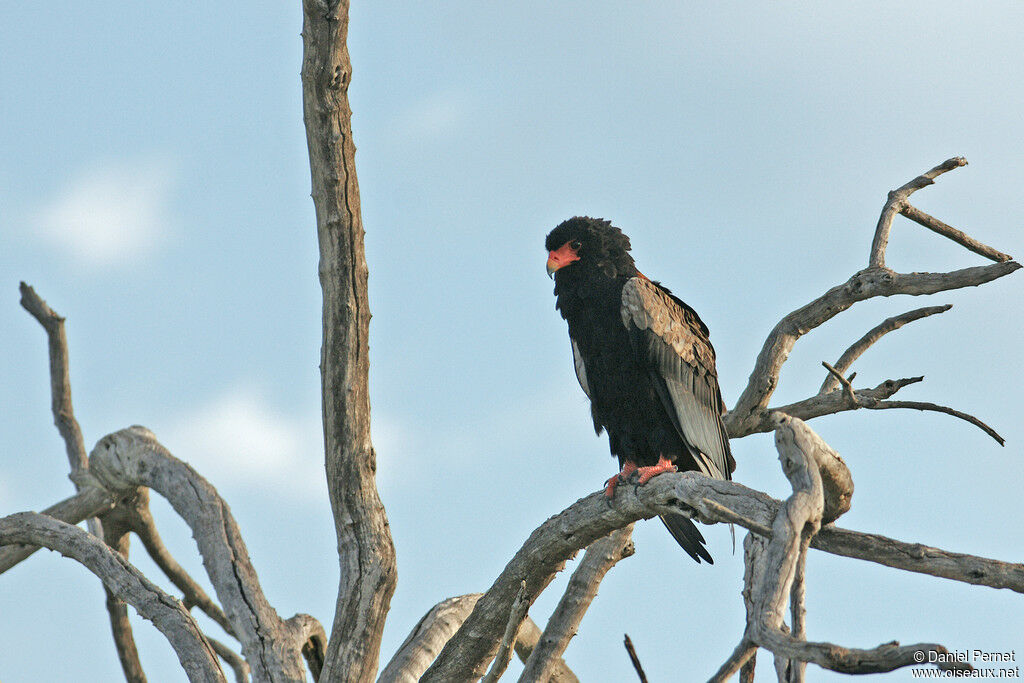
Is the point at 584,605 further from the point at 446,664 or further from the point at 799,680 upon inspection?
the point at 799,680

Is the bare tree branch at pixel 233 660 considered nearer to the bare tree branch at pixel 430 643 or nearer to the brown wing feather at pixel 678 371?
the bare tree branch at pixel 430 643

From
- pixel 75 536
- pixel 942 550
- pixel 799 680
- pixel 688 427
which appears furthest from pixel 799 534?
pixel 75 536

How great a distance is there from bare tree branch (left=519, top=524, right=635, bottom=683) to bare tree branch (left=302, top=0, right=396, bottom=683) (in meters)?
0.95

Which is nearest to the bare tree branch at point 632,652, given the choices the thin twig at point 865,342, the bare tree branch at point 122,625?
the thin twig at point 865,342

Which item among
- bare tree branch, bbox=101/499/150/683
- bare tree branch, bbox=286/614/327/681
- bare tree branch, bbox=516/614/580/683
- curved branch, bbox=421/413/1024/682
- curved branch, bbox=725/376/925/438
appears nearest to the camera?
curved branch, bbox=421/413/1024/682

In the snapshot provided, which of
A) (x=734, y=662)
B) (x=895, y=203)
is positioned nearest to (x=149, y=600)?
(x=734, y=662)

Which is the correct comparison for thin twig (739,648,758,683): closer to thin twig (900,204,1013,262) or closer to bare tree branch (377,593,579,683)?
bare tree branch (377,593,579,683)

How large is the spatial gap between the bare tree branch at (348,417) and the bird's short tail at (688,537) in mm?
1585

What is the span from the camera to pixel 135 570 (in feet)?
A: 17.9

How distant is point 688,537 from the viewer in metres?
4.68

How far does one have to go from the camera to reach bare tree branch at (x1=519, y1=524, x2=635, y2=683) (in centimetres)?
485

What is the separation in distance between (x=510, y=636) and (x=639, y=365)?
1503mm

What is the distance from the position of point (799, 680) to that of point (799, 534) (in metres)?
1.77

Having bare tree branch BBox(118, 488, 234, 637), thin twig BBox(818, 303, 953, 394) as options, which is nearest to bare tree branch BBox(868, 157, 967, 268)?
thin twig BBox(818, 303, 953, 394)
